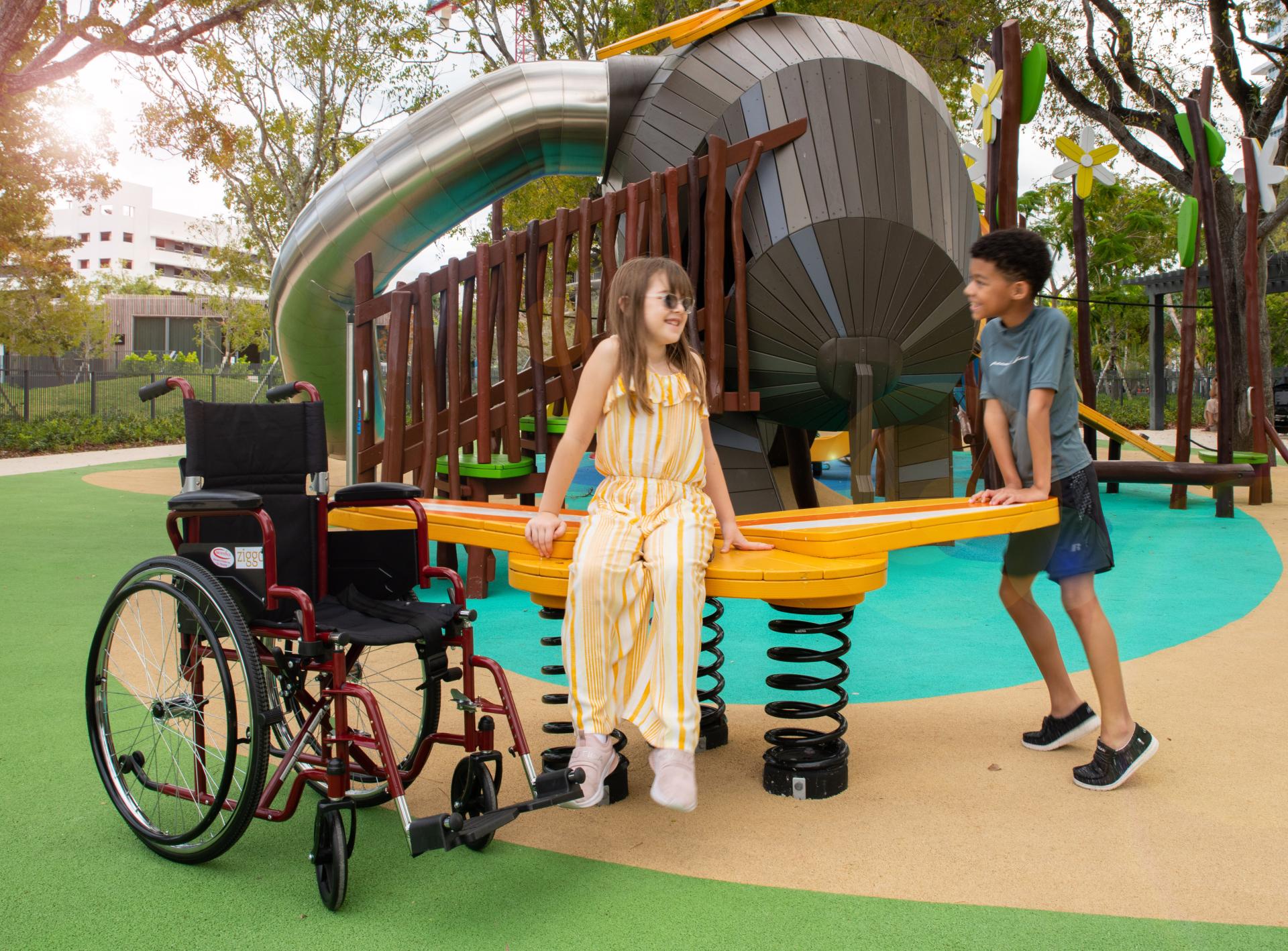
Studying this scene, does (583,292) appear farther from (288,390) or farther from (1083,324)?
(1083,324)

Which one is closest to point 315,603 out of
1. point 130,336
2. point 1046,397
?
point 1046,397

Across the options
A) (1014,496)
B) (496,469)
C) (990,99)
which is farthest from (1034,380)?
(990,99)

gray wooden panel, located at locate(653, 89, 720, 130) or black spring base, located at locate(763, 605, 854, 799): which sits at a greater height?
gray wooden panel, located at locate(653, 89, 720, 130)

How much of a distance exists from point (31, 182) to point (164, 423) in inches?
228

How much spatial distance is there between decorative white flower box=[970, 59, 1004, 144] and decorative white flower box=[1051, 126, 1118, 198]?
80.9 inches

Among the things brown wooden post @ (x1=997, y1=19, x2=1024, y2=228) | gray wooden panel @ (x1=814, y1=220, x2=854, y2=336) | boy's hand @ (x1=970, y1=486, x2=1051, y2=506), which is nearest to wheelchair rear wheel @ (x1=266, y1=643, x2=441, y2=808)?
boy's hand @ (x1=970, y1=486, x2=1051, y2=506)

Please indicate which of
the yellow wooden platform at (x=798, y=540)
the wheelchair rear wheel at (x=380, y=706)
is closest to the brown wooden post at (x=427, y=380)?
the wheelchair rear wheel at (x=380, y=706)

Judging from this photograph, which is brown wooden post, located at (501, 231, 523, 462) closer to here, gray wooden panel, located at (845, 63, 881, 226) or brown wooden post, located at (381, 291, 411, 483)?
brown wooden post, located at (381, 291, 411, 483)

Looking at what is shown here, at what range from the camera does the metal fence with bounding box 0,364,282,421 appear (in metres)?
20.9

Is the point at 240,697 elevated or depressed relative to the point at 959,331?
depressed

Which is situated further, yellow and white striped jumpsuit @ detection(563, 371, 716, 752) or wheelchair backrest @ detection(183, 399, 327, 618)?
wheelchair backrest @ detection(183, 399, 327, 618)

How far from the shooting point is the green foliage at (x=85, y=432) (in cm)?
1883

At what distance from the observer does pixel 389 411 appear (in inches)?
256

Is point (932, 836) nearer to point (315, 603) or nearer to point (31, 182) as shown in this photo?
point (315, 603)
